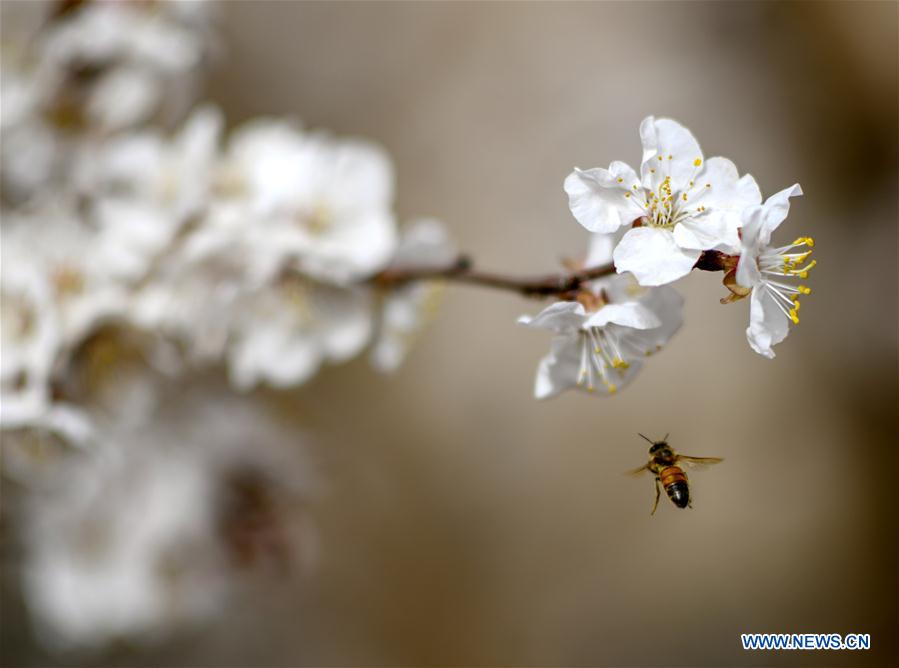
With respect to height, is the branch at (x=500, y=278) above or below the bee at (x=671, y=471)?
above

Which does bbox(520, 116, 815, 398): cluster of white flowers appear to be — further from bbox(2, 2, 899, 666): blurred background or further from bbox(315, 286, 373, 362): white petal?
bbox(2, 2, 899, 666): blurred background

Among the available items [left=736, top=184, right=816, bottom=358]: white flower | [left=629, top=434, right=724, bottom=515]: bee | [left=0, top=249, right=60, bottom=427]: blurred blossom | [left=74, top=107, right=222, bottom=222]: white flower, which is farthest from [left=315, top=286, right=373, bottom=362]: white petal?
[left=736, top=184, right=816, bottom=358]: white flower

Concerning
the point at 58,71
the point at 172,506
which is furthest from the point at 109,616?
the point at 58,71

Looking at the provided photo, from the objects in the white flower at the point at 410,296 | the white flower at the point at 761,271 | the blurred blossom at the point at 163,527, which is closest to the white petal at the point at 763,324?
the white flower at the point at 761,271

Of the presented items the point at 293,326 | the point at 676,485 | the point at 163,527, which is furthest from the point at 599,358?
the point at 163,527

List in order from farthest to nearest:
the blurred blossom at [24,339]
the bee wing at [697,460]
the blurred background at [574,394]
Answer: the blurred background at [574,394] → the blurred blossom at [24,339] → the bee wing at [697,460]

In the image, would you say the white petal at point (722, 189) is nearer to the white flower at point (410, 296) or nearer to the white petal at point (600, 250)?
the white petal at point (600, 250)
